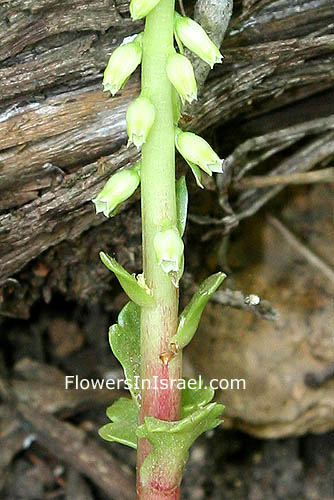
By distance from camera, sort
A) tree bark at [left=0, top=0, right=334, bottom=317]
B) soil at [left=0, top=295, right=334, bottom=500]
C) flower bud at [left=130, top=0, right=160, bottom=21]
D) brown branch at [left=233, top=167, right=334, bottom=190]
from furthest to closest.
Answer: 1. soil at [left=0, top=295, right=334, bottom=500]
2. brown branch at [left=233, top=167, right=334, bottom=190]
3. tree bark at [left=0, top=0, right=334, bottom=317]
4. flower bud at [left=130, top=0, right=160, bottom=21]

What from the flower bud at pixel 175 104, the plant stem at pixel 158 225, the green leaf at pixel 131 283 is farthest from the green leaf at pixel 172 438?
the flower bud at pixel 175 104

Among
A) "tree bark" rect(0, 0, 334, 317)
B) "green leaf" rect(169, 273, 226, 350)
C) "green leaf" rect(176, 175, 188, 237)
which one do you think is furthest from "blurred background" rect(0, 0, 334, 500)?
"green leaf" rect(169, 273, 226, 350)

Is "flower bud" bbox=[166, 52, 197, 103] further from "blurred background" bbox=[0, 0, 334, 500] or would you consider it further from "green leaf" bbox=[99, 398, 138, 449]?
"green leaf" bbox=[99, 398, 138, 449]

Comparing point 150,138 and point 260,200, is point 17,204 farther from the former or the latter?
point 260,200

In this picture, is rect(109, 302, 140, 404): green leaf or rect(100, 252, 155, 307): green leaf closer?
rect(100, 252, 155, 307): green leaf

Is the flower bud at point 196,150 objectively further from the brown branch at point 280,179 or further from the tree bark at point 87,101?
the brown branch at point 280,179
